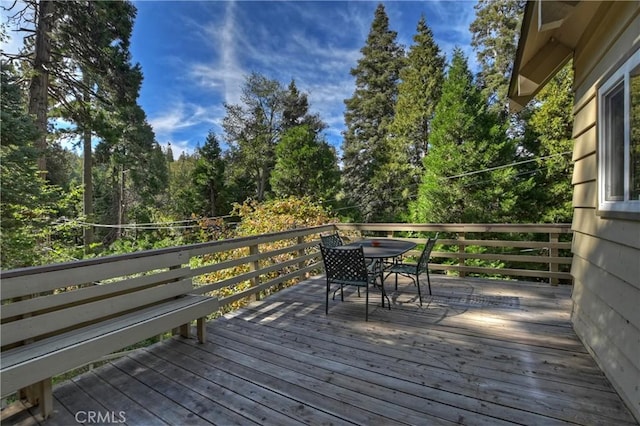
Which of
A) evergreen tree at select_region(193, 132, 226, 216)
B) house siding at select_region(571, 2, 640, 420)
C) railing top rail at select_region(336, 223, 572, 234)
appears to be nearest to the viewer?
house siding at select_region(571, 2, 640, 420)

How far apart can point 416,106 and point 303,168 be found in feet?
18.1

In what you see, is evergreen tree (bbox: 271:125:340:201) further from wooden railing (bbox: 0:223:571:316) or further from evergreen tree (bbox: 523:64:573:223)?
evergreen tree (bbox: 523:64:573:223)

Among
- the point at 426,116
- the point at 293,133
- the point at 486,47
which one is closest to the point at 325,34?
the point at 293,133

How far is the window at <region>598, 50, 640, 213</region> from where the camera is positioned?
1754 millimetres

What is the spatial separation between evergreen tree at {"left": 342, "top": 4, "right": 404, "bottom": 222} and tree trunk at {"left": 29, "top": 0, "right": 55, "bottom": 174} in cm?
1150

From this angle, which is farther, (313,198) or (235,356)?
(313,198)

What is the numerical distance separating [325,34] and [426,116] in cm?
526

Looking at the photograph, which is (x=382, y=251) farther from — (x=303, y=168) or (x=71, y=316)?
(x=303, y=168)

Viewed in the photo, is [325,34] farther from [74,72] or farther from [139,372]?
[139,372]

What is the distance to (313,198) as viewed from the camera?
45.1 feet

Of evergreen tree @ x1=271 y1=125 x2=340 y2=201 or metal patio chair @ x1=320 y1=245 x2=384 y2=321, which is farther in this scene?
evergreen tree @ x1=271 y1=125 x2=340 y2=201

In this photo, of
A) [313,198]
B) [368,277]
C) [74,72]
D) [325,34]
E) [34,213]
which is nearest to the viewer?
[368,277]

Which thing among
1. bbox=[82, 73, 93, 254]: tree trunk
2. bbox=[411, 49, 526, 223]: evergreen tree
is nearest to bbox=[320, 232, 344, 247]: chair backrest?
bbox=[411, 49, 526, 223]: evergreen tree

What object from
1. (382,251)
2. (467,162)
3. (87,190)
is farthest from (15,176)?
(467,162)
